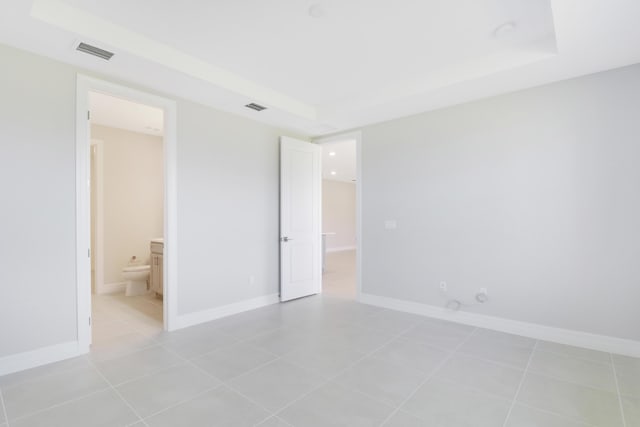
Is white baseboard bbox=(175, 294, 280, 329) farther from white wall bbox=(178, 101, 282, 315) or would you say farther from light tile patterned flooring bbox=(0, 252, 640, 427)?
light tile patterned flooring bbox=(0, 252, 640, 427)

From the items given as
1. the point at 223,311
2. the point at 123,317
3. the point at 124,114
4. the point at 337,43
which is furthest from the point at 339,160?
the point at 123,317

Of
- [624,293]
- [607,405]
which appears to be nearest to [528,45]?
[624,293]

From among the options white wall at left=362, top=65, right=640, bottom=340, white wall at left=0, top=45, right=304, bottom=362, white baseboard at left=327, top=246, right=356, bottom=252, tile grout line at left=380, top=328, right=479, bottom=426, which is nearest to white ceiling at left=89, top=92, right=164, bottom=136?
white wall at left=0, top=45, right=304, bottom=362

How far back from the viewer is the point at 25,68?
2.54 metres

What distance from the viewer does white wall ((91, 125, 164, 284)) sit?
201 inches

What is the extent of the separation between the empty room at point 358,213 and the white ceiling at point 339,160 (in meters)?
1.84

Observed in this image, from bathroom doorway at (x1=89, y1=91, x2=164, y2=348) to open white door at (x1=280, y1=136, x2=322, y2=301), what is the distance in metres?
1.77

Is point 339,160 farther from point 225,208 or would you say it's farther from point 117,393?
point 117,393

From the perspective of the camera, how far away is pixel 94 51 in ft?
8.29

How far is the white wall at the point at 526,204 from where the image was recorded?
2.80 metres

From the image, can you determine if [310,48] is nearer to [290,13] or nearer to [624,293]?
[290,13]

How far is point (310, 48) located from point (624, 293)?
3.55 meters

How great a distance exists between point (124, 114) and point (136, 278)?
2.48 meters

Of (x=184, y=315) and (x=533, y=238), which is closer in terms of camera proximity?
(x=533, y=238)
